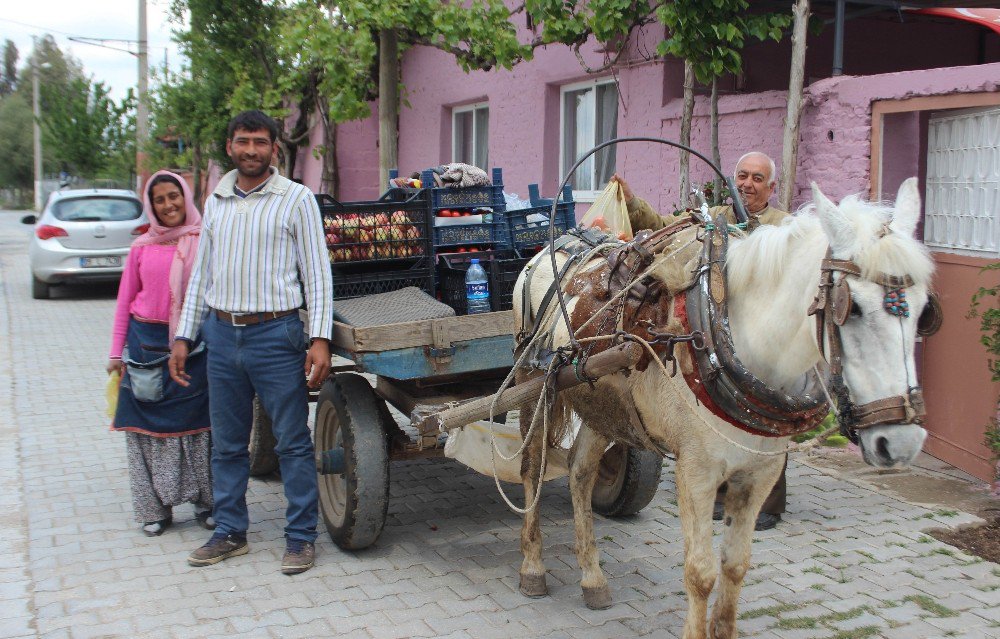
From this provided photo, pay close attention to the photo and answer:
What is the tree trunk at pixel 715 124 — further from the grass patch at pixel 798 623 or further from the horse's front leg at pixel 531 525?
the grass patch at pixel 798 623

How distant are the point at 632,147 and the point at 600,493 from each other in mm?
4651

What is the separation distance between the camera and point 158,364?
505cm

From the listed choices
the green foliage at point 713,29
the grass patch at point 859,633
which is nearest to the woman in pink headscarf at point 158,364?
the grass patch at point 859,633

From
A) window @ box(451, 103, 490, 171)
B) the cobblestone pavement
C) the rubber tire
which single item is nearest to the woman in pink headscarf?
the cobblestone pavement

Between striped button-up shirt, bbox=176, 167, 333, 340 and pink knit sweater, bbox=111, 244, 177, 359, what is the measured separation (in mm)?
590

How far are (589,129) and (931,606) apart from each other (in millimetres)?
7138

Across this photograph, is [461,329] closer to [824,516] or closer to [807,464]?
[824,516]

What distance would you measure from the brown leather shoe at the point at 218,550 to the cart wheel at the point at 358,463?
0.47m

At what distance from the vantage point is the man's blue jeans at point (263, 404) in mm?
4484

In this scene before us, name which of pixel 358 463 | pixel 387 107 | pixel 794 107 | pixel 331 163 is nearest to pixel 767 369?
pixel 358 463

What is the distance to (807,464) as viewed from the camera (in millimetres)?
6570

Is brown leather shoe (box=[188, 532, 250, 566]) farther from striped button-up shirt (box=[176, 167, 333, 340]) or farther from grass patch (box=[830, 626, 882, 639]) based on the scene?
grass patch (box=[830, 626, 882, 639])

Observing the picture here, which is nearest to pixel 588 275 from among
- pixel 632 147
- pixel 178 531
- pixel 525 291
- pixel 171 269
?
pixel 525 291

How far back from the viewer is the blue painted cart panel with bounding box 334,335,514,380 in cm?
443
